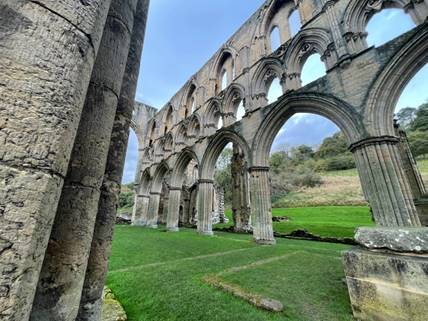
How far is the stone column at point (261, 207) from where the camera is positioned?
7.65 metres

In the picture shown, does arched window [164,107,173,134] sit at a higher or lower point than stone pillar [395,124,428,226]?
higher

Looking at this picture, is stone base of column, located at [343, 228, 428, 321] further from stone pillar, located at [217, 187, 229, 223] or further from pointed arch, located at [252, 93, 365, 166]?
stone pillar, located at [217, 187, 229, 223]

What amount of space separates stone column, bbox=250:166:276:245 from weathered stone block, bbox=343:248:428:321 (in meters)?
5.75

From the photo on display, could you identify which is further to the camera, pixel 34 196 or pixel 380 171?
pixel 380 171

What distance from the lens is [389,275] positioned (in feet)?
5.84

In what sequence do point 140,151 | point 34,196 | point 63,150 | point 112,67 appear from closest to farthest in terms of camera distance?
1. point 34,196
2. point 63,150
3. point 112,67
4. point 140,151

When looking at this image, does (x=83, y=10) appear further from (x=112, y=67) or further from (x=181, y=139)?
(x=181, y=139)

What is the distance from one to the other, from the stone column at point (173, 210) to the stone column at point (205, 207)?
279 centimetres

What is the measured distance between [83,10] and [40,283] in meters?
1.45

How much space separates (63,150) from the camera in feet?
2.95

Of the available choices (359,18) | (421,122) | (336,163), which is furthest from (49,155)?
(336,163)

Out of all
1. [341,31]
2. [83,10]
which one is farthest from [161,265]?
[341,31]

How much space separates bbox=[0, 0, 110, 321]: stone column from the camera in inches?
27.2

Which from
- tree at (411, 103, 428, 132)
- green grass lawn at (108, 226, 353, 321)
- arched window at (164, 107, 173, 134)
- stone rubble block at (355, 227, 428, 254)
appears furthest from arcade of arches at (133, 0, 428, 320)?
tree at (411, 103, 428, 132)
